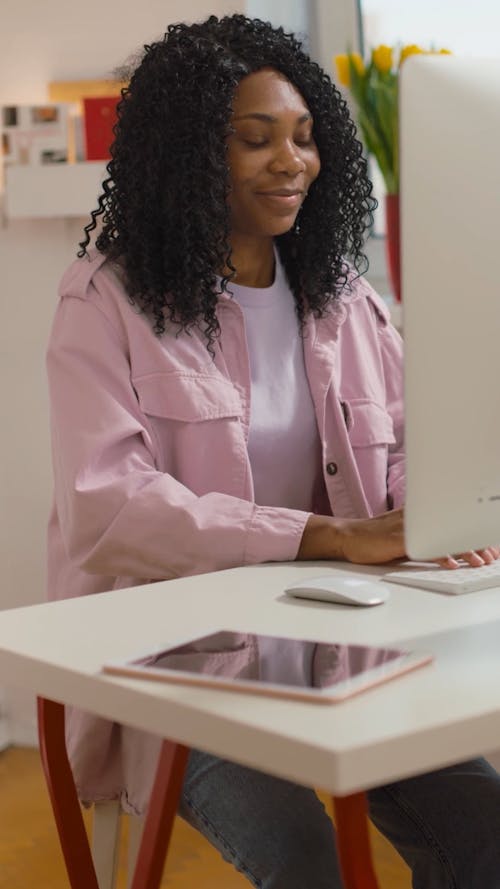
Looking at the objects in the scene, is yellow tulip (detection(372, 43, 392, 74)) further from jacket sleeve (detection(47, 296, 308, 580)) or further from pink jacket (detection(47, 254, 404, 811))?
jacket sleeve (detection(47, 296, 308, 580))

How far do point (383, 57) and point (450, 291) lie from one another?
1.74 m

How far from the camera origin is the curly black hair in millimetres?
1645

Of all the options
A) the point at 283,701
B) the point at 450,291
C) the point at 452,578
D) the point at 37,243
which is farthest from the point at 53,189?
the point at 283,701

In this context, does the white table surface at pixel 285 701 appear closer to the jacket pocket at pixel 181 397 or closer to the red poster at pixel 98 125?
the jacket pocket at pixel 181 397

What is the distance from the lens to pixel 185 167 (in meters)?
1.67

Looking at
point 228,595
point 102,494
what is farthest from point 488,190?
point 102,494

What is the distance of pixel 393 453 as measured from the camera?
Answer: 72.7 inches

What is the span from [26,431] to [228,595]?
1.79 m

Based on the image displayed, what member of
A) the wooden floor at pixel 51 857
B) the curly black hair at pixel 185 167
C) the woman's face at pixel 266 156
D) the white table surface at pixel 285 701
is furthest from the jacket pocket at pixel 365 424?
the wooden floor at pixel 51 857

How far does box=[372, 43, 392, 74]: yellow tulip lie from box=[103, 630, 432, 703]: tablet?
5.98ft

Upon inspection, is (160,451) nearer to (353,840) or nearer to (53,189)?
(353,840)

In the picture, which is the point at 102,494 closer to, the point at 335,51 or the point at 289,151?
the point at 289,151

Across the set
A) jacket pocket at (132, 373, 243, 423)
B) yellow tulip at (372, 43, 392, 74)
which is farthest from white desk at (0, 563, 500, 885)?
yellow tulip at (372, 43, 392, 74)

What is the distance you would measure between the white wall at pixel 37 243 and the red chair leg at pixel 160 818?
194cm
